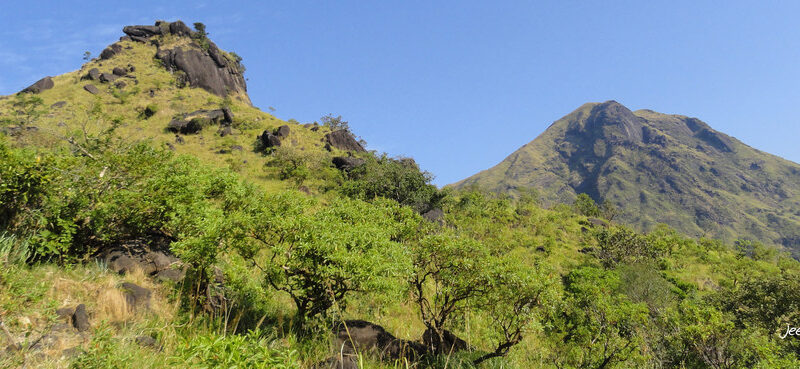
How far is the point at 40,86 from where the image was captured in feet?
221

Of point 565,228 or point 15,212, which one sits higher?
point 15,212

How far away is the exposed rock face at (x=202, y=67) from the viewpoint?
8394cm

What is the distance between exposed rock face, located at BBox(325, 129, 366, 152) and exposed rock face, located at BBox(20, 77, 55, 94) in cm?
5787

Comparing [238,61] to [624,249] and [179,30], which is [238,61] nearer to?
[179,30]

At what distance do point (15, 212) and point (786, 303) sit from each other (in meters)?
37.5

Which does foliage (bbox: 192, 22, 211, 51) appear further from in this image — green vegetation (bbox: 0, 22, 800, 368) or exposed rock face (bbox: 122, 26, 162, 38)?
green vegetation (bbox: 0, 22, 800, 368)

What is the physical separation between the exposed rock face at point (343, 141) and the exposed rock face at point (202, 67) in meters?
38.2

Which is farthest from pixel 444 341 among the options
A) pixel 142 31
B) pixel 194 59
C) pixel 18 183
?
pixel 142 31

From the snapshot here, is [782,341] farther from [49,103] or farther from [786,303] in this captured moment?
[49,103]

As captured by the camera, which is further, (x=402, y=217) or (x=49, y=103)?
(x=49, y=103)

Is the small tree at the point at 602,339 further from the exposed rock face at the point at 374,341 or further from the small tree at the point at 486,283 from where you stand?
the exposed rock face at the point at 374,341

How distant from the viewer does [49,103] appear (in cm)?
6159

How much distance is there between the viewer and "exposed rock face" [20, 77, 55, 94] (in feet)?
218

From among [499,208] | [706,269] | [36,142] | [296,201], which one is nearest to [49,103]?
[36,142]
